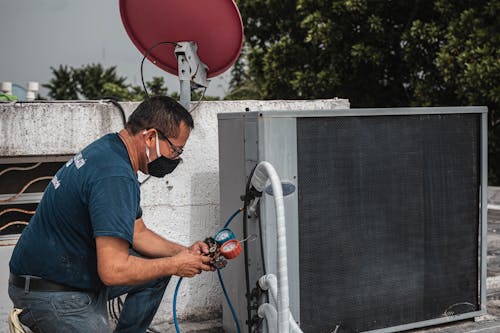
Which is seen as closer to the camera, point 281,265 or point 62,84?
point 281,265

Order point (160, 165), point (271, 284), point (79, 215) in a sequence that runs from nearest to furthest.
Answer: point (79, 215) < point (160, 165) < point (271, 284)

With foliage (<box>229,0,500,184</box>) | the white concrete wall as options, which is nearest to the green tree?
foliage (<box>229,0,500,184</box>)

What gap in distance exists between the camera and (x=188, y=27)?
10.4ft

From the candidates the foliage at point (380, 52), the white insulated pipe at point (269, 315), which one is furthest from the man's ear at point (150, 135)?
the foliage at point (380, 52)

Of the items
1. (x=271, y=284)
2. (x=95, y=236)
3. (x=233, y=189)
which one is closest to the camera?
(x=95, y=236)

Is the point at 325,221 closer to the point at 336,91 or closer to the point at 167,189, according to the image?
the point at 167,189

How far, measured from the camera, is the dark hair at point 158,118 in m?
2.38

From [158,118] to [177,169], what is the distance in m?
1.18

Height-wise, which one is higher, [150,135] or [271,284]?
[150,135]

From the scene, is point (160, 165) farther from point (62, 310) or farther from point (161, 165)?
point (62, 310)

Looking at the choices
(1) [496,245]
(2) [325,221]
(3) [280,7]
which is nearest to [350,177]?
(2) [325,221]

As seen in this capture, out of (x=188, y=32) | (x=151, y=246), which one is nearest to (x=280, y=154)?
(x=151, y=246)

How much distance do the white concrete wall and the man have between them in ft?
3.33

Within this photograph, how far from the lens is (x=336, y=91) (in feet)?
41.8
